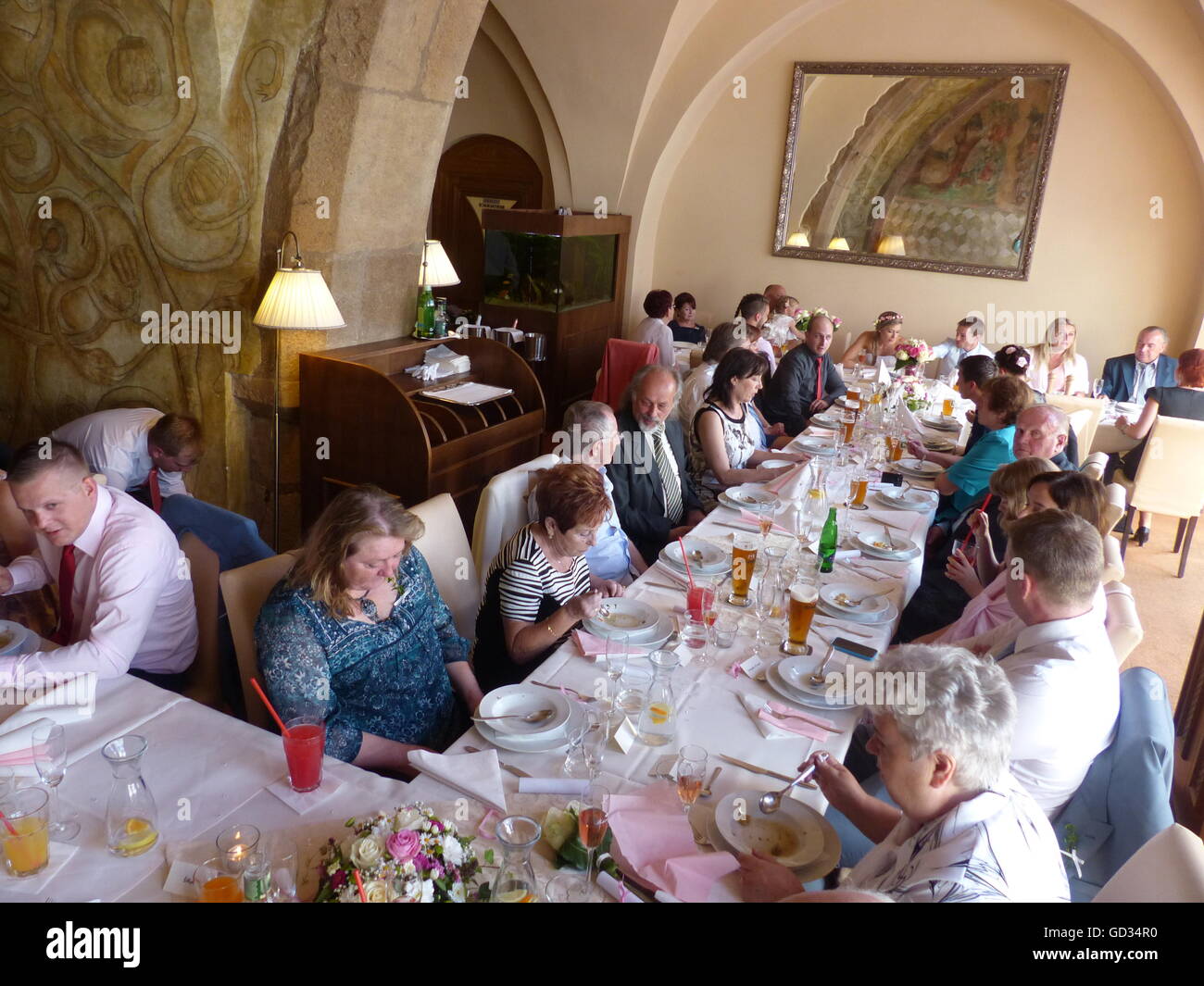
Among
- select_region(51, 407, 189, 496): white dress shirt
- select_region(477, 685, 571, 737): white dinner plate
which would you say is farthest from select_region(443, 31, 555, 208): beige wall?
select_region(477, 685, 571, 737): white dinner plate

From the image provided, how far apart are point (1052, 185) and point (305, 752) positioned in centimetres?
760

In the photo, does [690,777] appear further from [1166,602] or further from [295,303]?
[1166,602]

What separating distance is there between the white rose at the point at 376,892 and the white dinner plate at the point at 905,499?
9.80 ft

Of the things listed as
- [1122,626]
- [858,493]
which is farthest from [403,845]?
[858,493]

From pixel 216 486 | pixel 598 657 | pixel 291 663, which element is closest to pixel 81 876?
pixel 291 663

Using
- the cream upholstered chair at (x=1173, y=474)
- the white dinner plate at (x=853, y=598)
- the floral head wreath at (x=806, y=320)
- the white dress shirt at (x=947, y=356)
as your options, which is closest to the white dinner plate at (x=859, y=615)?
the white dinner plate at (x=853, y=598)

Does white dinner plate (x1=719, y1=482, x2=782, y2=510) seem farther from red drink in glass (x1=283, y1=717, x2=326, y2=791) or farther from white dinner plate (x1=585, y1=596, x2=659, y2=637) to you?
red drink in glass (x1=283, y1=717, x2=326, y2=791)

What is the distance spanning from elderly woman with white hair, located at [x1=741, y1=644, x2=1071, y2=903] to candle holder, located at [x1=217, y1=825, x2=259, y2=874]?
86 centimetres

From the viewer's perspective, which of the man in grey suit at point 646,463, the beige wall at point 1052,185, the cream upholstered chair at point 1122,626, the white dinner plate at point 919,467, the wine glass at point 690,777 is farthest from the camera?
the beige wall at point 1052,185

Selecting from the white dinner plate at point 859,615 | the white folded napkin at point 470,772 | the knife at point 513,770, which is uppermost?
the white dinner plate at point 859,615

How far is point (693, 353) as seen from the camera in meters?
6.93

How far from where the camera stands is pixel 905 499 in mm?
3795

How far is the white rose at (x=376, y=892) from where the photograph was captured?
128 centimetres

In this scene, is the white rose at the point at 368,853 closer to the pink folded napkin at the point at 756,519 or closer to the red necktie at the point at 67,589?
the red necktie at the point at 67,589
